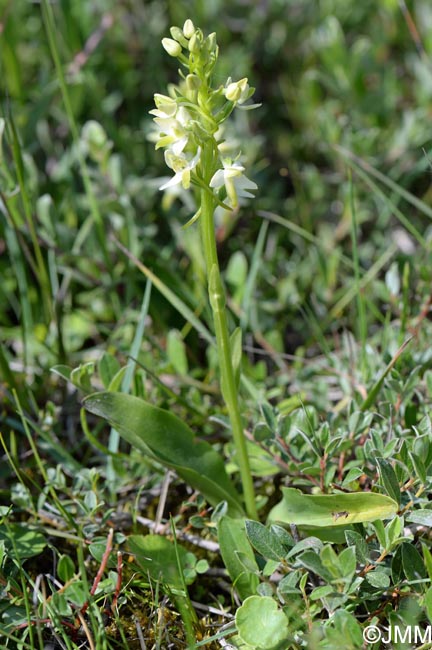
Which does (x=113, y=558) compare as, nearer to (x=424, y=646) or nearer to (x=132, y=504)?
(x=132, y=504)

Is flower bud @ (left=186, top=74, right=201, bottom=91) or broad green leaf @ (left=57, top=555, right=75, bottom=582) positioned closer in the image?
flower bud @ (left=186, top=74, right=201, bottom=91)

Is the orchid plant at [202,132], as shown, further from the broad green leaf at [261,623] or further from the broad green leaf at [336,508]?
the broad green leaf at [261,623]

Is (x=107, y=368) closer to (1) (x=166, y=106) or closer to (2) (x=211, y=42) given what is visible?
(1) (x=166, y=106)

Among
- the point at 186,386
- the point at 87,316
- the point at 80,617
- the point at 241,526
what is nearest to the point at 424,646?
the point at 241,526

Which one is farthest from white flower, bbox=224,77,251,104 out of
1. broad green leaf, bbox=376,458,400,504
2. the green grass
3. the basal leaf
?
the basal leaf

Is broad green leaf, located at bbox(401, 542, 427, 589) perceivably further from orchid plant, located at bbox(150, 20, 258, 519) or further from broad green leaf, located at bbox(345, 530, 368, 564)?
orchid plant, located at bbox(150, 20, 258, 519)

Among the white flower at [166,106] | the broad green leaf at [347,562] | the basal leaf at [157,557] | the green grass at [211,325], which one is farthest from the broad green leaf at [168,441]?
the white flower at [166,106]
